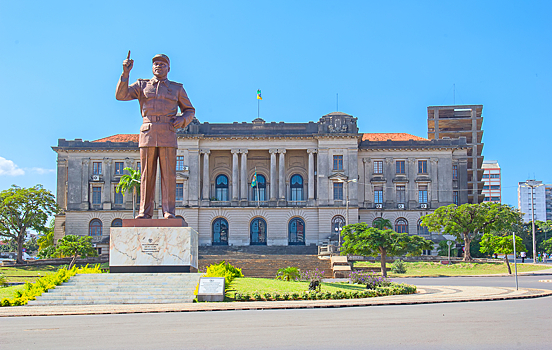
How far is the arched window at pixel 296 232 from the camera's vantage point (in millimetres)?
64500

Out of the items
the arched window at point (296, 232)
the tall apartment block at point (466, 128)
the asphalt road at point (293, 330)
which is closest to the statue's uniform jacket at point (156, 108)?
the asphalt road at point (293, 330)

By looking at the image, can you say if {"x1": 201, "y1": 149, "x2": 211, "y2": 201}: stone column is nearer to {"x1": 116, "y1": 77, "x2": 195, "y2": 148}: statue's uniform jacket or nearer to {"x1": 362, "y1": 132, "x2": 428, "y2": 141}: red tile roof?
{"x1": 362, "y1": 132, "x2": 428, "y2": 141}: red tile roof

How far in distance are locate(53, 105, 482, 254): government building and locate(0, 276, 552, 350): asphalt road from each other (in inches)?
1882

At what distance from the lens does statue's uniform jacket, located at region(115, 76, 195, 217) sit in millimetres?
20188

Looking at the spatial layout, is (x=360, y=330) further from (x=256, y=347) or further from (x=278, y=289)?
(x=278, y=289)

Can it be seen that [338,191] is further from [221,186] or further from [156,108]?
[156,108]

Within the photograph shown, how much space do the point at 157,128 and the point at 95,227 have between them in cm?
4966

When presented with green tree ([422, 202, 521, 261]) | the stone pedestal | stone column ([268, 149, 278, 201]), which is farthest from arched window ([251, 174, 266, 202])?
the stone pedestal

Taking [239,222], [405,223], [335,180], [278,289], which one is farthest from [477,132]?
[278,289]

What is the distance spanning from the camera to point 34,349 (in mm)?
9781

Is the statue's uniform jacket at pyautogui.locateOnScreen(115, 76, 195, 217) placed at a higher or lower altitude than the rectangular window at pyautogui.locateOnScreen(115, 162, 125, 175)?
→ lower

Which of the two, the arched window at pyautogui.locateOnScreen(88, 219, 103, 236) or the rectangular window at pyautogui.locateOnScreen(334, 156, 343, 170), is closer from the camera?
the rectangular window at pyautogui.locateOnScreen(334, 156, 343, 170)

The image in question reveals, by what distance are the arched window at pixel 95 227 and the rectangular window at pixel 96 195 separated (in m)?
2.24

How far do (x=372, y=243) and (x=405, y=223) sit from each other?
24088 millimetres
